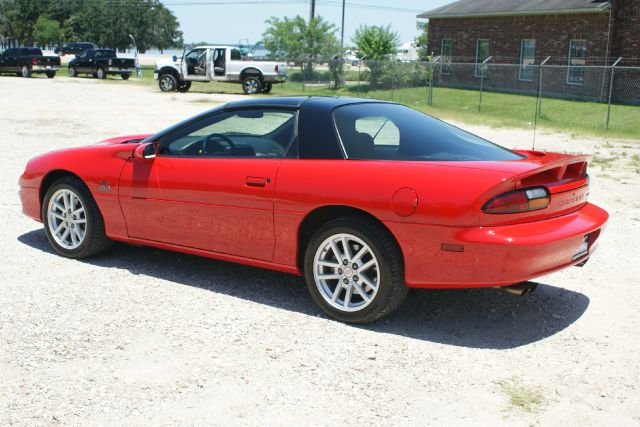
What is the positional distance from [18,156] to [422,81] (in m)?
25.2

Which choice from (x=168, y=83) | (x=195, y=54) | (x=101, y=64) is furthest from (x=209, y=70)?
(x=101, y=64)

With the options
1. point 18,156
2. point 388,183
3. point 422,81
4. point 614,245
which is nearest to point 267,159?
point 388,183

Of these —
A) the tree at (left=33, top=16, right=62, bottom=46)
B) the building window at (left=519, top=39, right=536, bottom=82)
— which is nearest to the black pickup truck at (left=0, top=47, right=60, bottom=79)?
the building window at (left=519, top=39, right=536, bottom=82)

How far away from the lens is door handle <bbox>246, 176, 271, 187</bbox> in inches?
211

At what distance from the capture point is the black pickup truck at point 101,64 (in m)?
43.4

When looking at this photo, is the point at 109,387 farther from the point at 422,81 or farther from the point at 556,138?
the point at 422,81

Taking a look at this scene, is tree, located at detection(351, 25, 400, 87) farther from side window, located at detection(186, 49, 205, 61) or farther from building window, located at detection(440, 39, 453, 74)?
side window, located at detection(186, 49, 205, 61)

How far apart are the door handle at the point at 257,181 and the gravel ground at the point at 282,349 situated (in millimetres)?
863

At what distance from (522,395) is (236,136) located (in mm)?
2915

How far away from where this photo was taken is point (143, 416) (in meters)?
3.79

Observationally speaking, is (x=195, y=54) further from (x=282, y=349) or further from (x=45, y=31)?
(x=45, y=31)

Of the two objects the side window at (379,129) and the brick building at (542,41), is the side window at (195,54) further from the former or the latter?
the side window at (379,129)

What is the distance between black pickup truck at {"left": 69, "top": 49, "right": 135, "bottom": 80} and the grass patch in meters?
41.8

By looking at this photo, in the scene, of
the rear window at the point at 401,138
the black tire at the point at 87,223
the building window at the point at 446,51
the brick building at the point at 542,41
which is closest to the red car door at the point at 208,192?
the black tire at the point at 87,223
